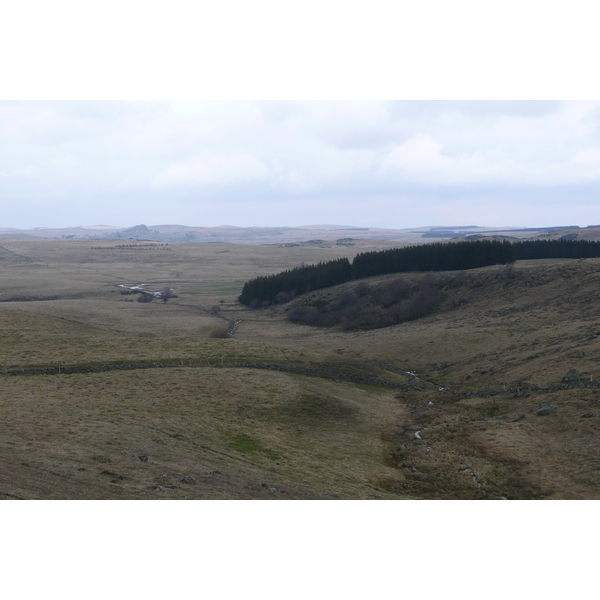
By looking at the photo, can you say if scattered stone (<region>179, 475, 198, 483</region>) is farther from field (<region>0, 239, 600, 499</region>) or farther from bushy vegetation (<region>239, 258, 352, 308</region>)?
bushy vegetation (<region>239, 258, 352, 308</region>)

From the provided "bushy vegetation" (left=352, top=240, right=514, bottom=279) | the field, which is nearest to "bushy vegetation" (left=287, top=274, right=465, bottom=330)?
the field

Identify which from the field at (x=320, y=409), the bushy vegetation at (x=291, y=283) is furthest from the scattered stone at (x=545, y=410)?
the bushy vegetation at (x=291, y=283)

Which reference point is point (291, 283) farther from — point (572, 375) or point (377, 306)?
point (572, 375)

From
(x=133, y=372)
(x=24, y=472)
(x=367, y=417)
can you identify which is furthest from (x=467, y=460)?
(x=133, y=372)

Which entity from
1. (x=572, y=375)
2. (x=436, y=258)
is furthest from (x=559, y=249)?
(x=572, y=375)

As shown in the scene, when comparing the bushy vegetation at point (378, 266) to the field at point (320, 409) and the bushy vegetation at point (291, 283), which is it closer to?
the bushy vegetation at point (291, 283)

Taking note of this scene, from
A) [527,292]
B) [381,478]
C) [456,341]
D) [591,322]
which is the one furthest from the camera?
[527,292]

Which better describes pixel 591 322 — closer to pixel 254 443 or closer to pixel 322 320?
pixel 254 443
